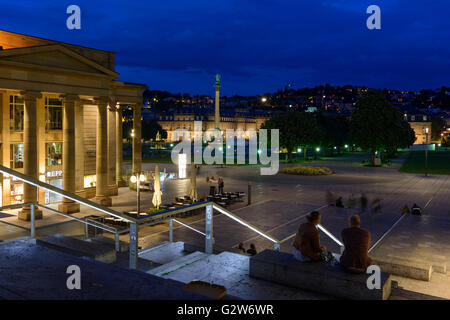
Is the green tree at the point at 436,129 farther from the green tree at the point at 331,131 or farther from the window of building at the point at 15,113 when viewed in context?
the window of building at the point at 15,113

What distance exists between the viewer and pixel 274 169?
52.5 m

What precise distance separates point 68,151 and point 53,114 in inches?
169

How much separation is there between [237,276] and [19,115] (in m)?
21.3

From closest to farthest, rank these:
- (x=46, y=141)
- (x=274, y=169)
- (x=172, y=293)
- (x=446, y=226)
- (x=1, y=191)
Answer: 1. (x=172, y=293)
2. (x=446, y=226)
3. (x=1, y=191)
4. (x=46, y=141)
5. (x=274, y=169)

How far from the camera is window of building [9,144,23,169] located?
2325cm

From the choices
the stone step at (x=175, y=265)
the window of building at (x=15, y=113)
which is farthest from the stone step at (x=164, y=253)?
the window of building at (x=15, y=113)

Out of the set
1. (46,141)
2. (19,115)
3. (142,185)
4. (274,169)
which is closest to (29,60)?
(19,115)

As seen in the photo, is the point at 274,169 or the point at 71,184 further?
the point at 274,169

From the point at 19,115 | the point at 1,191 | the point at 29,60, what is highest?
the point at 29,60

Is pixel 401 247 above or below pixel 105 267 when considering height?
below

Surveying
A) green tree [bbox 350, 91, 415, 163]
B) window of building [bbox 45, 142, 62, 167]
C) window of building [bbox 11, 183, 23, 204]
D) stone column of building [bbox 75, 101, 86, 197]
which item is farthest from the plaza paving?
green tree [bbox 350, 91, 415, 163]

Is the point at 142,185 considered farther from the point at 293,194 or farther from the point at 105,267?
the point at 105,267

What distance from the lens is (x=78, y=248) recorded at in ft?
28.2

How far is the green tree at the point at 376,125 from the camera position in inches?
2356
